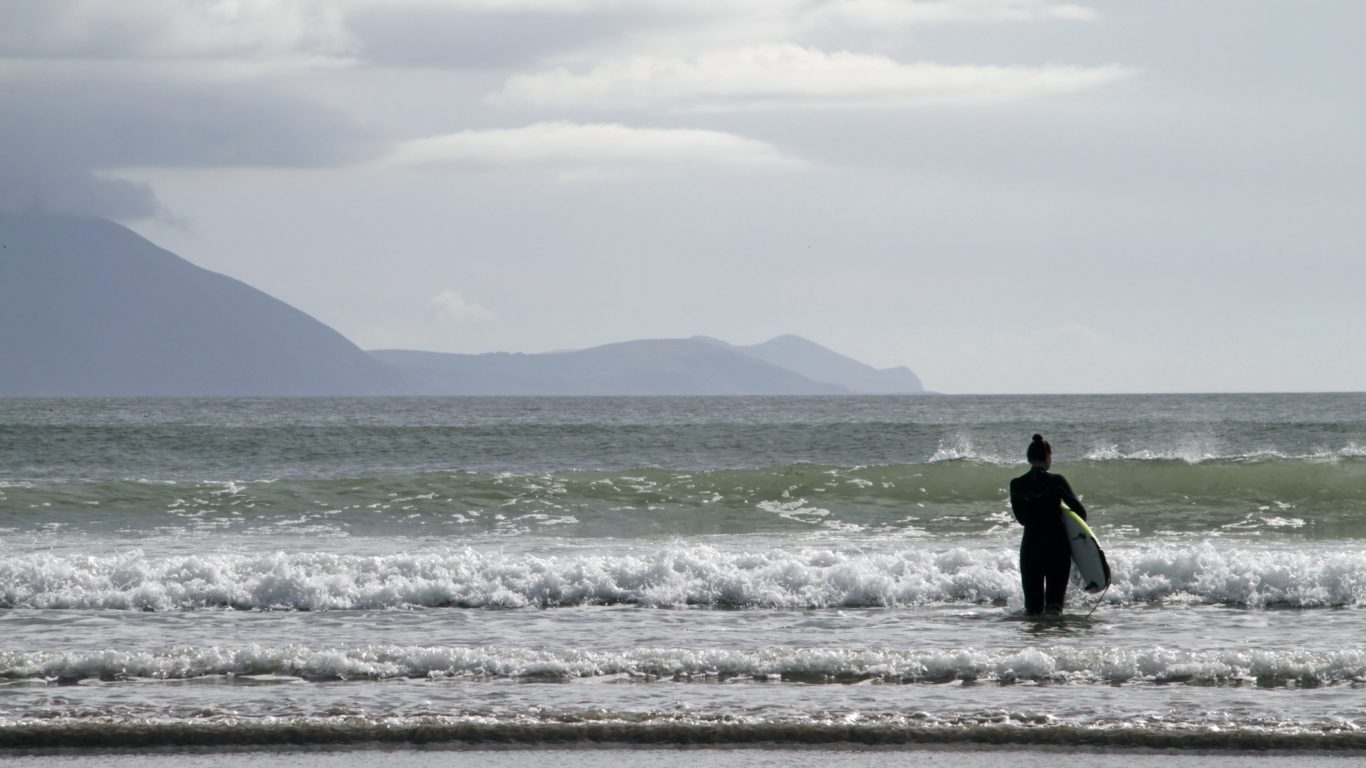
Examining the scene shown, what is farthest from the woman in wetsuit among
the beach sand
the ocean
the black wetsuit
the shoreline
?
the beach sand

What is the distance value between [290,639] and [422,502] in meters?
10.7

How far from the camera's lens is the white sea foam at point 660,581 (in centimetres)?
1205

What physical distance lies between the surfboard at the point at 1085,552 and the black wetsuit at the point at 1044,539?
0.24 feet

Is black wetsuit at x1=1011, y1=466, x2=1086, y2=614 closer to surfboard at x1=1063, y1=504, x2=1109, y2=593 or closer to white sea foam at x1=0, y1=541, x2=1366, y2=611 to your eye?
surfboard at x1=1063, y1=504, x2=1109, y2=593

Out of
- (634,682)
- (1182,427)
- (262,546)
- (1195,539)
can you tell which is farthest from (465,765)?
(1182,427)

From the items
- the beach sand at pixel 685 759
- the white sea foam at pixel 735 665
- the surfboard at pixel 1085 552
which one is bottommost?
the beach sand at pixel 685 759

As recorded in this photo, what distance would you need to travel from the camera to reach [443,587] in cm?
1226

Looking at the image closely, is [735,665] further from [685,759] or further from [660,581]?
[660,581]

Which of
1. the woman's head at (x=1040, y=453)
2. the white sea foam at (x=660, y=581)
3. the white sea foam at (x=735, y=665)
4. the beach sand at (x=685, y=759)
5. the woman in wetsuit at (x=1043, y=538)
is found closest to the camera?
the beach sand at (x=685, y=759)

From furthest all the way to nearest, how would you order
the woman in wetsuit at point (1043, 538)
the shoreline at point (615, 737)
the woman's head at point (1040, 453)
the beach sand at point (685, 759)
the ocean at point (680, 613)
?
the woman's head at point (1040, 453) < the woman in wetsuit at point (1043, 538) < the ocean at point (680, 613) < the shoreline at point (615, 737) < the beach sand at point (685, 759)

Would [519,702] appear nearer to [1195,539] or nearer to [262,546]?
[262,546]

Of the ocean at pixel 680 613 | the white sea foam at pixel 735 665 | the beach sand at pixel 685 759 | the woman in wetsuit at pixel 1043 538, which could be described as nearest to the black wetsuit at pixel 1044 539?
the woman in wetsuit at pixel 1043 538

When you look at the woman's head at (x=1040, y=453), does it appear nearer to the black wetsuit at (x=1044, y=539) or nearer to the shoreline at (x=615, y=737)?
the black wetsuit at (x=1044, y=539)

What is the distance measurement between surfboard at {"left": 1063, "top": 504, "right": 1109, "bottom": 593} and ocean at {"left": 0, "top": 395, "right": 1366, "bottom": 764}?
0.32m
